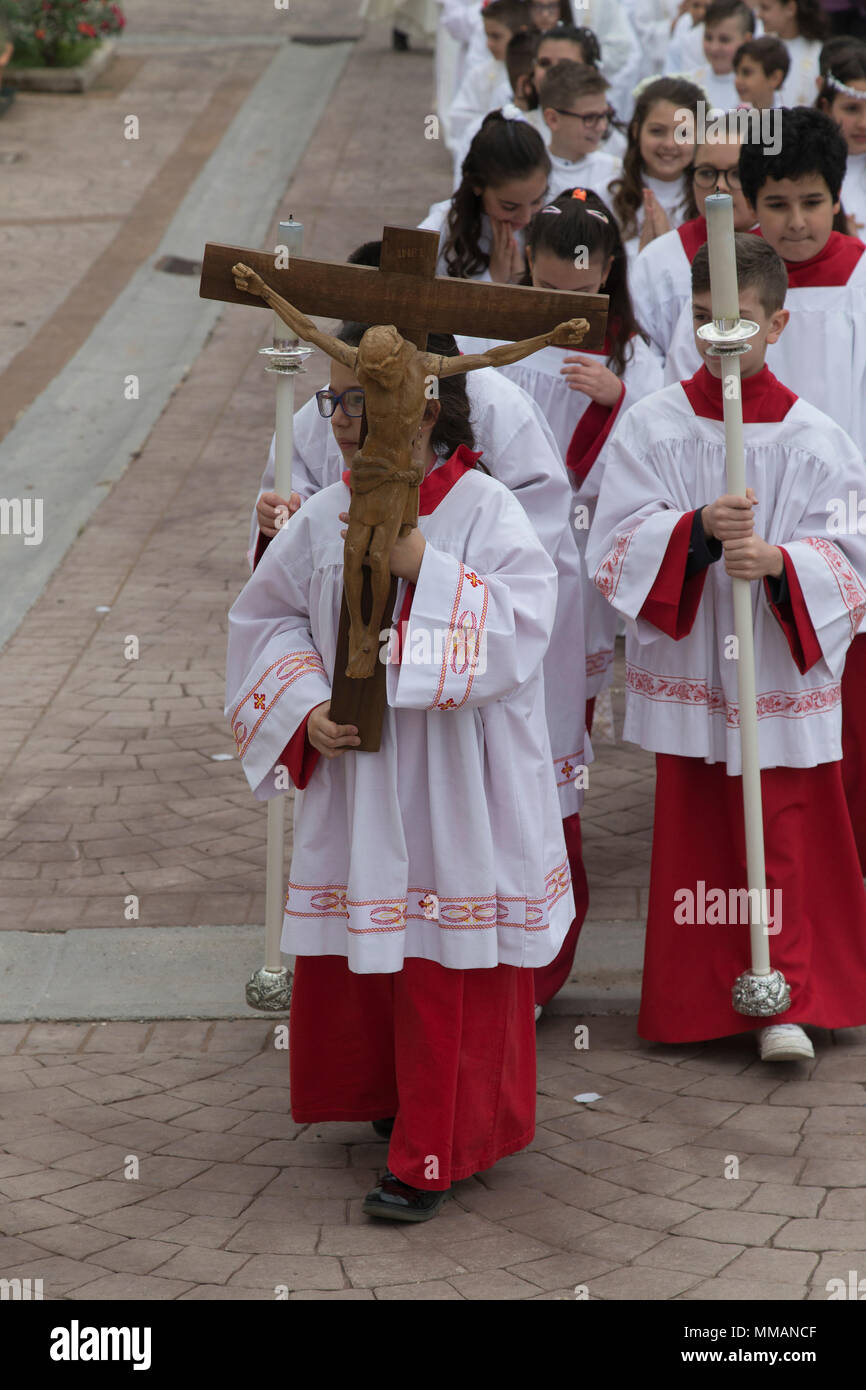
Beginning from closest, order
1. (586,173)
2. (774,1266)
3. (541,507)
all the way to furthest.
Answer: (774,1266)
(541,507)
(586,173)

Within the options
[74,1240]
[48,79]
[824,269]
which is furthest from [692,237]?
[48,79]

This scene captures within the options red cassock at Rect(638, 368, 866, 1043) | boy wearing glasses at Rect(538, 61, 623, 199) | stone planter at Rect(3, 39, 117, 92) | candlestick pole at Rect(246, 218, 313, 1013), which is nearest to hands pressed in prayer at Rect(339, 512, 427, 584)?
candlestick pole at Rect(246, 218, 313, 1013)

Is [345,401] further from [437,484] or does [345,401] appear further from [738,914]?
[738,914]

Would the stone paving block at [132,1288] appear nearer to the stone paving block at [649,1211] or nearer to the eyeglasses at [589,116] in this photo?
the stone paving block at [649,1211]

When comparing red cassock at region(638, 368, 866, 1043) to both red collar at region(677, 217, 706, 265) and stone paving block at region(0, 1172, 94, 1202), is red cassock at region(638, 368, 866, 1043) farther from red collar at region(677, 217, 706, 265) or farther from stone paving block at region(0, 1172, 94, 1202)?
stone paving block at region(0, 1172, 94, 1202)

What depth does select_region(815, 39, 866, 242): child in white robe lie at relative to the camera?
718 cm

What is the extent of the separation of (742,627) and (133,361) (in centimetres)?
779

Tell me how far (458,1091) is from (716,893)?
1.07 meters

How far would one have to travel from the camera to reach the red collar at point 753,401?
14.8 ft

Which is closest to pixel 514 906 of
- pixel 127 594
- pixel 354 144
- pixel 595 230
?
pixel 595 230

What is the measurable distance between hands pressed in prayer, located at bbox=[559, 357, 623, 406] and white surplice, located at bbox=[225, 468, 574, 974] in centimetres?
98

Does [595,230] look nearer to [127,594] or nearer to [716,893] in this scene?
[716,893]

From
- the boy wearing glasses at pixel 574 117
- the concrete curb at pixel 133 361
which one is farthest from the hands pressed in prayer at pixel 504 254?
the concrete curb at pixel 133 361

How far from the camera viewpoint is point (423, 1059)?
387 cm
